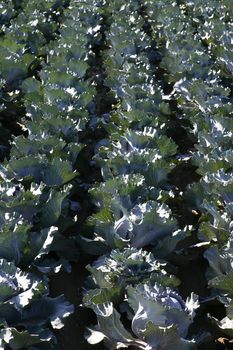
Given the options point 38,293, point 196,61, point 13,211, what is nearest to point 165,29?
point 196,61

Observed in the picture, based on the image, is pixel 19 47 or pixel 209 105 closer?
pixel 209 105

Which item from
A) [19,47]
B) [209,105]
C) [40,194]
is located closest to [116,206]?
[40,194]

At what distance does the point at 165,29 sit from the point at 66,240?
527cm

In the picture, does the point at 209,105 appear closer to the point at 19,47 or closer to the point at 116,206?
the point at 116,206

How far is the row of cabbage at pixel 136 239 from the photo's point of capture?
117 inches

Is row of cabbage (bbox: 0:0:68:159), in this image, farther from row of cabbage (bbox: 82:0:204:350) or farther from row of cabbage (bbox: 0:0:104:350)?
row of cabbage (bbox: 82:0:204:350)

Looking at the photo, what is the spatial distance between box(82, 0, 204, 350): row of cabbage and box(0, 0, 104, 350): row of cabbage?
243 mm

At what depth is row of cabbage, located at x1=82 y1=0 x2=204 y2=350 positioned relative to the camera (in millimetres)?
2965

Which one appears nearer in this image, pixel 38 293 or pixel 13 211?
pixel 38 293

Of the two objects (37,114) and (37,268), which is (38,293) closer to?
(37,268)

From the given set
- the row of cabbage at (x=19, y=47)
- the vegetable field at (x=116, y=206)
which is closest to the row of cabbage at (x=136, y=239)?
the vegetable field at (x=116, y=206)

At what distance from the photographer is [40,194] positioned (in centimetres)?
382

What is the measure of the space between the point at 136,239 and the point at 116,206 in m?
0.26

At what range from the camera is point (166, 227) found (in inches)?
143
